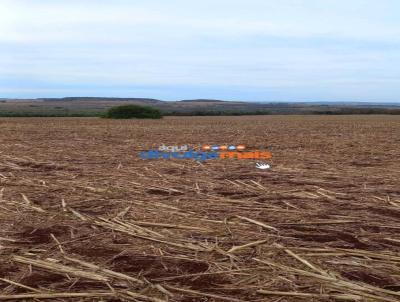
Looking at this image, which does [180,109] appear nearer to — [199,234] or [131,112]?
[131,112]

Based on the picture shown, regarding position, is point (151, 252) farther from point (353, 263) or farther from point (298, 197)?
point (298, 197)

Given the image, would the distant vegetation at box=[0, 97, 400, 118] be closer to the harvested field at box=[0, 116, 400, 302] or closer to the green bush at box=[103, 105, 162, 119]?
the green bush at box=[103, 105, 162, 119]

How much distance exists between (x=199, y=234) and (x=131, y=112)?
3342 cm

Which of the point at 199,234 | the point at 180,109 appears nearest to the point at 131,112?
the point at 199,234

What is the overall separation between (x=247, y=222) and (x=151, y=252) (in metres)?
1.13

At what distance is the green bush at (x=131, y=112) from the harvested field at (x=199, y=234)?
28.6 meters

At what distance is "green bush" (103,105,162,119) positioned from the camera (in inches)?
1416

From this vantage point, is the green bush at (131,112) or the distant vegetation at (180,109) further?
the distant vegetation at (180,109)

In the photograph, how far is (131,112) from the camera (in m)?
37.0

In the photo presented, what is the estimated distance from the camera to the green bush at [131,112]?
118 feet

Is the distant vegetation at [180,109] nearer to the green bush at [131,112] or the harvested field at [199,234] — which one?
the green bush at [131,112]

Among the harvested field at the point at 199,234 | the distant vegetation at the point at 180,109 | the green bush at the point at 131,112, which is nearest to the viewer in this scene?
the harvested field at the point at 199,234

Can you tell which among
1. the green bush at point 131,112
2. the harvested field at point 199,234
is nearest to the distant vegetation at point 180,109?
the green bush at point 131,112

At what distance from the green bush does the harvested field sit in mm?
28592
